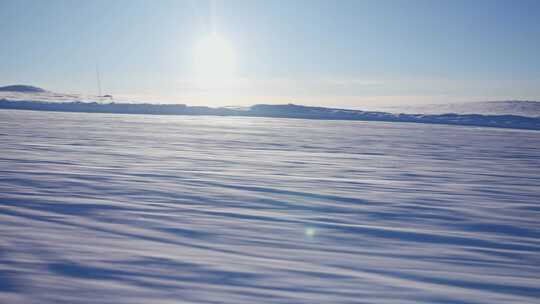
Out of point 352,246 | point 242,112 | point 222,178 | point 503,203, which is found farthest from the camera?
point 242,112

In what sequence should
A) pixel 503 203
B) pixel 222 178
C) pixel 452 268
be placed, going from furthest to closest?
1. pixel 222 178
2. pixel 503 203
3. pixel 452 268

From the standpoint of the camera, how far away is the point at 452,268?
322cm

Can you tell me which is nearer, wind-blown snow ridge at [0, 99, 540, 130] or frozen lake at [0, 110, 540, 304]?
frozen lake at [0, 110, 540, 304]

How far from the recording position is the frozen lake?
277cm

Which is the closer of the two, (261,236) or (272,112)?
(261,236)

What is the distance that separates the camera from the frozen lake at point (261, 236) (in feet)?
9.10

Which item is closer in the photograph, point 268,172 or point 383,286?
point 383,286

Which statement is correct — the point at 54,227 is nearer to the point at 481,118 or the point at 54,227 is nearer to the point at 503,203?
the point at 503,203

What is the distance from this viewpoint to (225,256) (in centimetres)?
331

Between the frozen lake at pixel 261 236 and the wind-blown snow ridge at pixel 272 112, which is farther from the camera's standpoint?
the wind-blown snow ridge at pixel 272 112

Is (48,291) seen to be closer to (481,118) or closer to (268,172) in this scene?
(268,172)

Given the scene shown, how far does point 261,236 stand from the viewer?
382cm

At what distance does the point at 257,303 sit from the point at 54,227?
7.03 feet

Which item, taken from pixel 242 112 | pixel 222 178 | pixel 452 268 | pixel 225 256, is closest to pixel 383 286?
pixel 452 268
